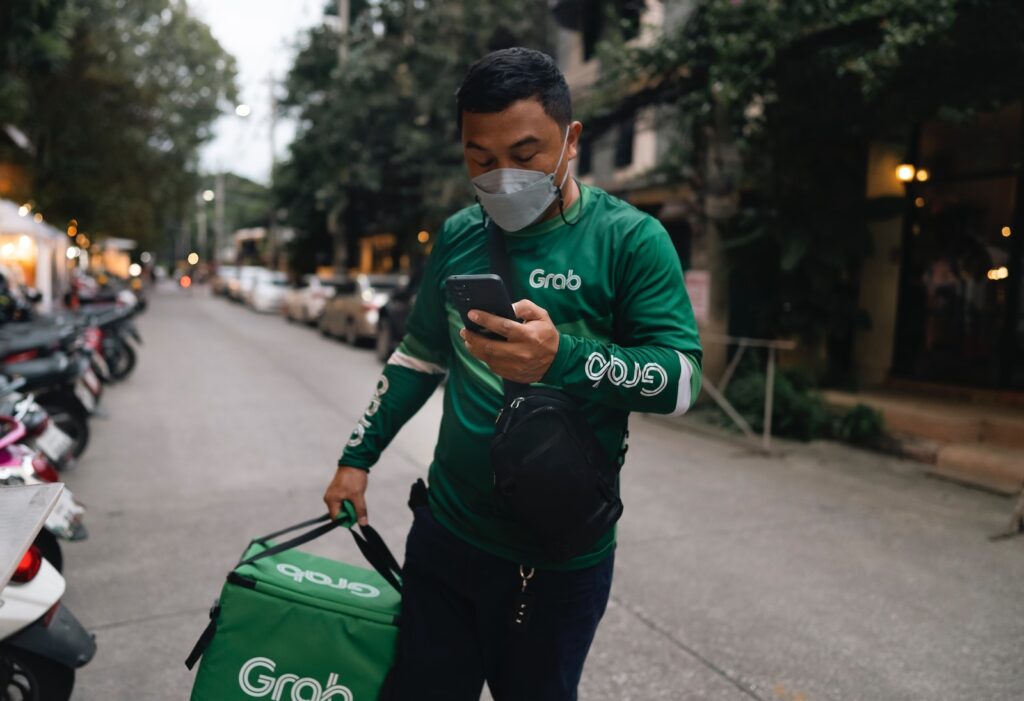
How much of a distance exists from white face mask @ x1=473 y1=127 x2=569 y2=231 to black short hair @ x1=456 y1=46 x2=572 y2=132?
0.10 m

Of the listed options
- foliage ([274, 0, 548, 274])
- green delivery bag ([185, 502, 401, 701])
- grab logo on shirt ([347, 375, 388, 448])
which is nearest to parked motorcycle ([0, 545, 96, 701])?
green delivery bag ([185, 502, 401, 701])

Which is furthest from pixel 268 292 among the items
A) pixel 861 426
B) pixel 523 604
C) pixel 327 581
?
pixel 523 604

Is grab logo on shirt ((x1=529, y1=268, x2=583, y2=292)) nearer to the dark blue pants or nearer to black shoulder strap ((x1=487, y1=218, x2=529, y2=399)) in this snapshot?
black shoulder strap ((x1=487, y1=218, x2=529, y2=399))

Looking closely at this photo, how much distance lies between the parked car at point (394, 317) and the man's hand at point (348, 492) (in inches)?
441

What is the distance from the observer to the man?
1613mm

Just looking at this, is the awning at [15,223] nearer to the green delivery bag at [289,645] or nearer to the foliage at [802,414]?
the foliage at [802,414]

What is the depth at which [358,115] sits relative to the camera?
21.1m

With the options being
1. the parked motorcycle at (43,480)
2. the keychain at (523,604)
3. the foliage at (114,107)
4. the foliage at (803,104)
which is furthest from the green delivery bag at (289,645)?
the foliage at (114,107)

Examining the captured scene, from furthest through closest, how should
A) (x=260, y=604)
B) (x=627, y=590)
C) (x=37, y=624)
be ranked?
(x=627, y=590) → (x=37, y=624) → (x=260, y=604)

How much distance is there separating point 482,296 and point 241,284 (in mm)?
36105

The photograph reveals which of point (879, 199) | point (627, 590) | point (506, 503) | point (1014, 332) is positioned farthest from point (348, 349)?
point (506, 503)

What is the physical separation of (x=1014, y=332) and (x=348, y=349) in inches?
468

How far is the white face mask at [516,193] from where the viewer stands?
1.68 metres

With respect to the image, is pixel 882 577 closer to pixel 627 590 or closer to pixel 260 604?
pixel 627 590
